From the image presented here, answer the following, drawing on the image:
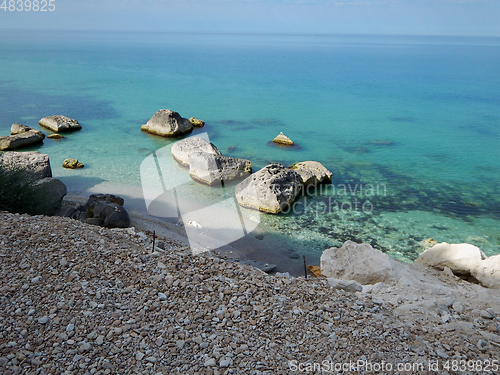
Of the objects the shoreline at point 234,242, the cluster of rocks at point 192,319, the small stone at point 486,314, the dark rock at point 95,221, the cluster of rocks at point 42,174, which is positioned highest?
the cluster of rocks at point 192,319

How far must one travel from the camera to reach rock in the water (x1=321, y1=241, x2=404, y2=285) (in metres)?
8.87

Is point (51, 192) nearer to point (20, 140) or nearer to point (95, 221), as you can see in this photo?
point (95, 221)

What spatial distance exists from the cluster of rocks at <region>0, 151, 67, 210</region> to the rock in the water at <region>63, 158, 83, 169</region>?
8.92 ft

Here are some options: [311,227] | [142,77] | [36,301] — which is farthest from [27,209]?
[142,77]

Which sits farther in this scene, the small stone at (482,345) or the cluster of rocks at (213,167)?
the cluster of rocks at (213,167)

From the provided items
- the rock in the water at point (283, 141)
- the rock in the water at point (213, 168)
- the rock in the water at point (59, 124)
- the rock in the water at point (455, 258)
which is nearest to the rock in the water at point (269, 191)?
the rock in the water at point (213, 168)

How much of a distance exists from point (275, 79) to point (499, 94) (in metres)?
29.1

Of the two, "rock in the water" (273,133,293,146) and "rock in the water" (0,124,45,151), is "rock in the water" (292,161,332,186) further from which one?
"rock in the water" (0,124,45,151)

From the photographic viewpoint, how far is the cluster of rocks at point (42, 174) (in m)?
12.3

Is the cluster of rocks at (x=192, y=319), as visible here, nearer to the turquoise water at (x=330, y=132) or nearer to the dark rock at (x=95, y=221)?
the dark rock at (x=95, y=221)

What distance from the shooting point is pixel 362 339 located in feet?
18.1

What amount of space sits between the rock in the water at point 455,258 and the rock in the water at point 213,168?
377 inches

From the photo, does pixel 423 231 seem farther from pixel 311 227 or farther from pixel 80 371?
pixel 80 371

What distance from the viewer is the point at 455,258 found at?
10.2m
